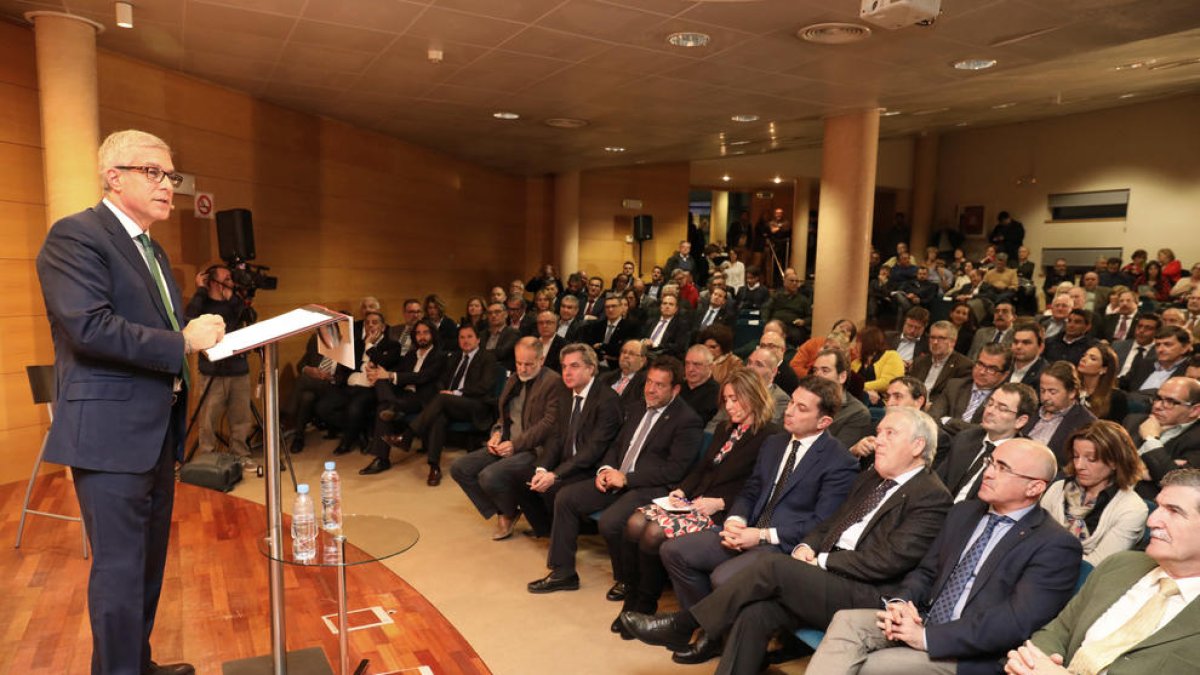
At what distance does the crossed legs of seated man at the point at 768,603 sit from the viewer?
8.02 ft

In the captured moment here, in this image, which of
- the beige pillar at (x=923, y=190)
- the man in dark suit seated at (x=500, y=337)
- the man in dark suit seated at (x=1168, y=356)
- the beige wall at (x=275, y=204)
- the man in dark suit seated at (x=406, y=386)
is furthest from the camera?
the beige pillar at (x=923, y=190)

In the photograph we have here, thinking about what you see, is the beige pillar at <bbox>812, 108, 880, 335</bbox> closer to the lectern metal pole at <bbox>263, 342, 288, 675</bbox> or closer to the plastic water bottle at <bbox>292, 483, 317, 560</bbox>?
the plastic water bottle at <bbox>292, 483, 317, 560</bbox>

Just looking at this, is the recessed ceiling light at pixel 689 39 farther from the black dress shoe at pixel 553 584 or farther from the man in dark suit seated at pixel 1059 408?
the black dress shoe at pixel 553 584

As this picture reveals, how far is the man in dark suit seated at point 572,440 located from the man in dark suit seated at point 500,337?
2.31 m

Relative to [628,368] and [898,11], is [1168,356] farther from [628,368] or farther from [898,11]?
[628,368]

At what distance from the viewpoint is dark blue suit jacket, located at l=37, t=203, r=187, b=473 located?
1913 millimetres

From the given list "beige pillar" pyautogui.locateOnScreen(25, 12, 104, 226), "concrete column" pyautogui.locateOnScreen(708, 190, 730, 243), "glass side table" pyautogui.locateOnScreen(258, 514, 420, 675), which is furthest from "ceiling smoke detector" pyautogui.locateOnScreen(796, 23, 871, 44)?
"concrete column" pyautogui.locateOnScreen(708, 190, 730, 243)

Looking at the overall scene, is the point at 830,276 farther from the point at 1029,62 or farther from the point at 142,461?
the point at 142,461

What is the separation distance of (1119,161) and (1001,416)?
1120 centimetres

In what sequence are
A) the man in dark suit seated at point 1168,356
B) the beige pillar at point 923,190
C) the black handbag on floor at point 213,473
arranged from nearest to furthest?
the man in dark suit seated at point 1168,356 → the black handbag on floor at point 213,473 → the beige pillar at point 923,190

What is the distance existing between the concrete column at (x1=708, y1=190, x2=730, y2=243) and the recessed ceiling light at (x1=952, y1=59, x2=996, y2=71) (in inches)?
524

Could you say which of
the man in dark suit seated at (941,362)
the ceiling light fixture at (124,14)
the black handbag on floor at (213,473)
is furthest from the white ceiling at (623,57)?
the black handbag on floor at (213,473)

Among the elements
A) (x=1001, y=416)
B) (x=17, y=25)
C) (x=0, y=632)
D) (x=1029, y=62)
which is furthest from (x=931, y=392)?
(x=17, y=25)

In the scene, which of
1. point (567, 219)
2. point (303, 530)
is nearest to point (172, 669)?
point (303, 530)
